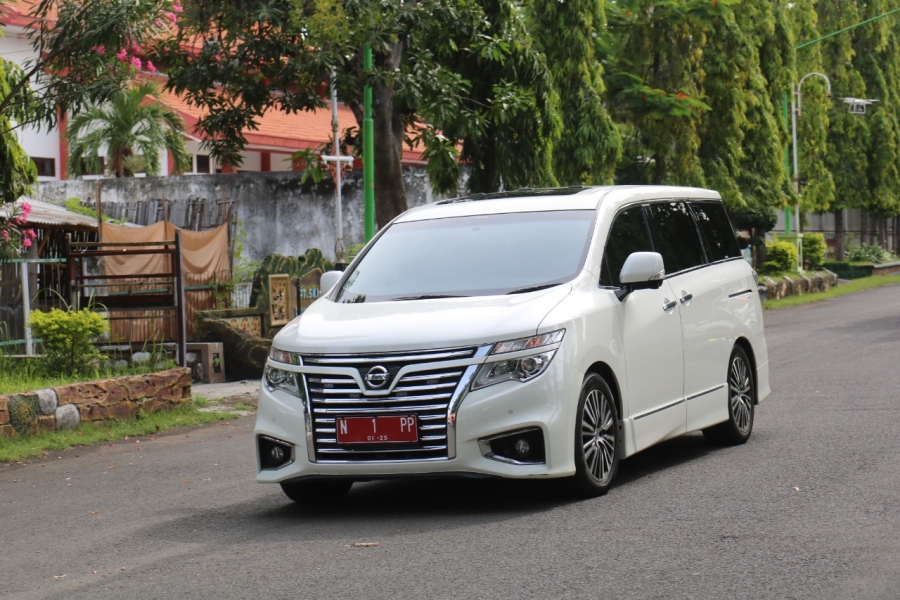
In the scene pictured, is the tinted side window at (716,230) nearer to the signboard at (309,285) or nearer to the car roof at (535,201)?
the car roof at (535,201)

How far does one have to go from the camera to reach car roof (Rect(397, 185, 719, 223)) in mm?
8938

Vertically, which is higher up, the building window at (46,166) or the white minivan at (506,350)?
the building window at (46,166)

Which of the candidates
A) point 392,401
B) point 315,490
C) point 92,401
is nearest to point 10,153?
point 92,401

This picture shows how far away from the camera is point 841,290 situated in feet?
129

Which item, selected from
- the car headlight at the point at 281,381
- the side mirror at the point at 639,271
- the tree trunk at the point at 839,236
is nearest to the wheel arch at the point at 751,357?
the side mirror at the point at 639,271

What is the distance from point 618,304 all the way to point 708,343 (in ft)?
4.88

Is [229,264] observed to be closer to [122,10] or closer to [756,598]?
[122,10]

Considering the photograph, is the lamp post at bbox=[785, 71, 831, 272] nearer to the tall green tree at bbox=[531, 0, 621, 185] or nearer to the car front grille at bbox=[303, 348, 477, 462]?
the tall green tree at bbox=[531, 0, 621, 185]

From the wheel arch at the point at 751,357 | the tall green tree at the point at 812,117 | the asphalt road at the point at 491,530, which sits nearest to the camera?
the asphalt road at the point at 491,530

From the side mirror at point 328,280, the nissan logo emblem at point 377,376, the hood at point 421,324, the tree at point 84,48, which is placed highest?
the tree at point 84,48

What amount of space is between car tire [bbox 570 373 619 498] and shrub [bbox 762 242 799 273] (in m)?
31.9

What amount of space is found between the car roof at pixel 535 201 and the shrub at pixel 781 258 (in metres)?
30.3

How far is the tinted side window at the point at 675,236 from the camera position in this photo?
9469 millimetres

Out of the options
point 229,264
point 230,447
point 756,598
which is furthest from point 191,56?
point 756,598
